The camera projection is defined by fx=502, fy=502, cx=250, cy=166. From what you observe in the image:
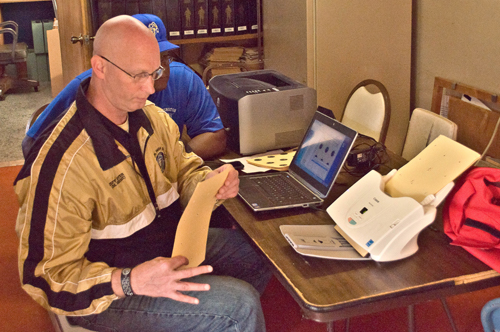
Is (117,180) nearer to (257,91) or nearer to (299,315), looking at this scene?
(257,91)

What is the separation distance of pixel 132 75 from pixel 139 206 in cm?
41

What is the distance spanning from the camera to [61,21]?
3.65 meters

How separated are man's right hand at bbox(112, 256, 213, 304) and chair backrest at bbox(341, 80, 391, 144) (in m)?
1.56

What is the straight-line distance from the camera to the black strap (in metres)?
1.29

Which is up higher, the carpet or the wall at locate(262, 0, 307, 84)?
the wall at locate(262, 0, 307, 84)

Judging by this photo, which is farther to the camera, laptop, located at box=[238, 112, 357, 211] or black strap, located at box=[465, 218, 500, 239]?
laptop, located at box=[238, 112, 357, 211]

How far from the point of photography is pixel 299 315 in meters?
2.29

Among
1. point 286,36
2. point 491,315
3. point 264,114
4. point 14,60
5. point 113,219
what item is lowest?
point 491,315

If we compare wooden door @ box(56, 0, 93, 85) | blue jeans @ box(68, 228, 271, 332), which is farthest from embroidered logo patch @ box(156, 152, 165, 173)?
wooden door @ box(56, 0, 93, 85)

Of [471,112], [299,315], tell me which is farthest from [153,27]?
[471,112]

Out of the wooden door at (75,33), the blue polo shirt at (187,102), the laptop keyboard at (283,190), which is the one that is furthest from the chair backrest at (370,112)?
the wooden door at (75,33)

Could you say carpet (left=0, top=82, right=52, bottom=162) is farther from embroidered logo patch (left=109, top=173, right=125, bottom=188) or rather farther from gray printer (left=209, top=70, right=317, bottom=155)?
embroidered logo patch (left=109, top=173, right=125, bottom=188)

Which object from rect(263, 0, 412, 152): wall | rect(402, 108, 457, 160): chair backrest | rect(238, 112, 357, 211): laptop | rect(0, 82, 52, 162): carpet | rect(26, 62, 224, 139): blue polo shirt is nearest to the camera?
rect(238, 112, 357, 211): laptop

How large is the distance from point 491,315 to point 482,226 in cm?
28
